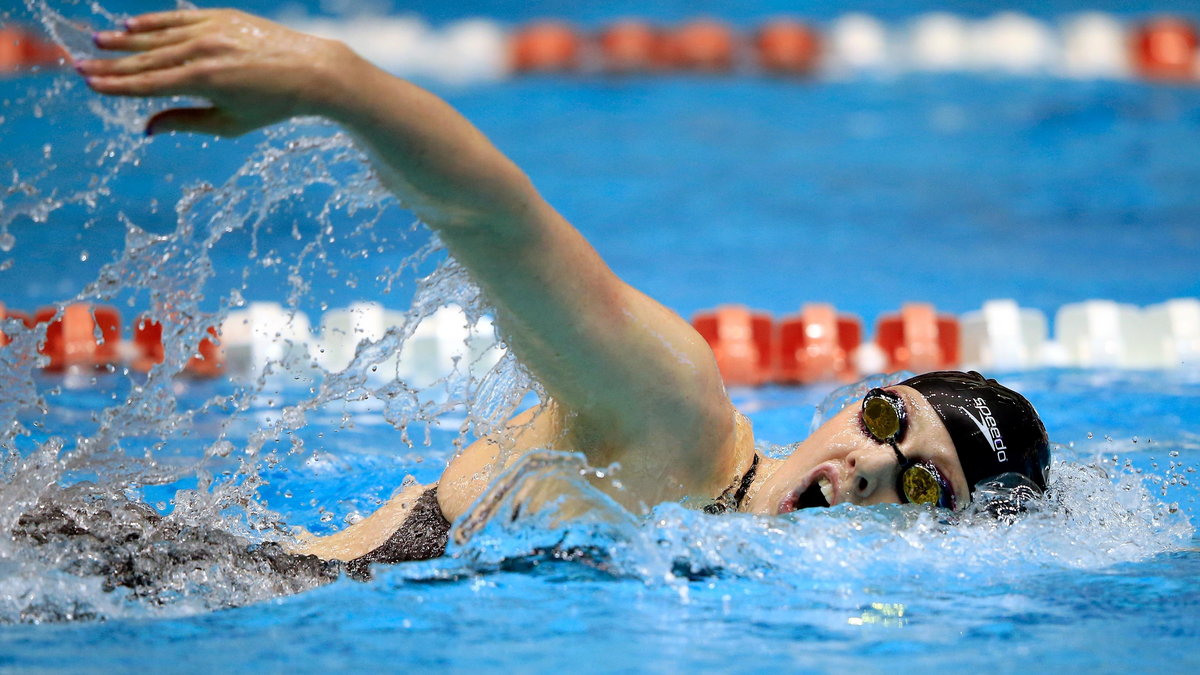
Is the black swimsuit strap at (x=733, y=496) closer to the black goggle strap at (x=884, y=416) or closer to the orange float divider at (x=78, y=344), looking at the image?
the black goggle strap at (x=884, y=416)

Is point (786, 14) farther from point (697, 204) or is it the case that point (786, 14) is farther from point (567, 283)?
point (567, 283)

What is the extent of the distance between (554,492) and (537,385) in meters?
0.17

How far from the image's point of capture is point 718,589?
1908 millimetres

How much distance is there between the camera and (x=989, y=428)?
192 centimetres

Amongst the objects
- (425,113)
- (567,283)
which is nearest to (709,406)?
(567,283)

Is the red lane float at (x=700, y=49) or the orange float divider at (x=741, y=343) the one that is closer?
the orange float divider at (x=741, y=343)

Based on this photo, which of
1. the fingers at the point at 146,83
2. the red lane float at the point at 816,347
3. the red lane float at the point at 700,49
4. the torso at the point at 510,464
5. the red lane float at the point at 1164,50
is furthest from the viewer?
the red lane float at the point at 700,49

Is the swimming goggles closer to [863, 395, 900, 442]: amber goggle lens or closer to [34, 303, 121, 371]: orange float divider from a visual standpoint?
[863, 395, 900, 442]: amber goggle lens

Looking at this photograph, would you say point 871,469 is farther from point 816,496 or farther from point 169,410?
point 169,410

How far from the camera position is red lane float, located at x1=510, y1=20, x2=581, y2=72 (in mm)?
8953

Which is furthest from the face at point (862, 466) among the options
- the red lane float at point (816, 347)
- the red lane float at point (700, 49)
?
the red lane float at point (700, 49)

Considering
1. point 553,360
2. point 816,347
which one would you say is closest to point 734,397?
point 816,347

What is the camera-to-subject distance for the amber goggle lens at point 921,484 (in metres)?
1.91

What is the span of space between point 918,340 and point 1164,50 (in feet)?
16.4
